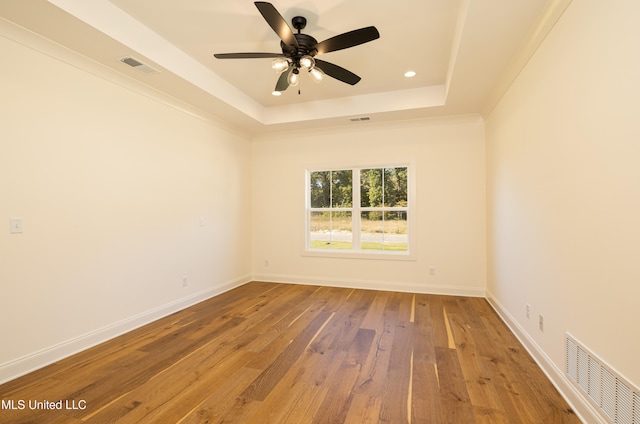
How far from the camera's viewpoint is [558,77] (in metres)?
2.00

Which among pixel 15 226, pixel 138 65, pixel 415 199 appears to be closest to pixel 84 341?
pixel 15 226

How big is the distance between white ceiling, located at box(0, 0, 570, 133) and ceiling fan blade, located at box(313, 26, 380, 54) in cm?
34

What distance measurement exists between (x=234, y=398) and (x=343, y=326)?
1.48 m

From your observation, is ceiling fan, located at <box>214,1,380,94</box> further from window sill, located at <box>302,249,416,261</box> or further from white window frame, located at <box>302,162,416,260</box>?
window sill, located at <box>302,249,416,261</box>

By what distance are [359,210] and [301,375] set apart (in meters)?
3.11

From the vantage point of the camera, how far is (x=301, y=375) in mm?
2201

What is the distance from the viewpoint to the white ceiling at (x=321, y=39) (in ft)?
7.07

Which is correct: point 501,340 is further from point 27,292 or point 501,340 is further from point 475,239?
point 27,292

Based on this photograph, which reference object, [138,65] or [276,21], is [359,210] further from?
[138,65]

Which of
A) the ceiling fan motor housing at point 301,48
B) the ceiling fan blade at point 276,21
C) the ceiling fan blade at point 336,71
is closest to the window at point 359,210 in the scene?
the ceiling fan blade at point 336,71

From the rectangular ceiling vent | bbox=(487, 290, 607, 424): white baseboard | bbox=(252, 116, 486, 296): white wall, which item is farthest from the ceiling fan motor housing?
bbox=(487, 290, 607, 424): white baseboard

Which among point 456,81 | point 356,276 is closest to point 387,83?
point 456,81

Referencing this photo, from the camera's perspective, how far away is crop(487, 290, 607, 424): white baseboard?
165cm

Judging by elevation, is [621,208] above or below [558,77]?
below
